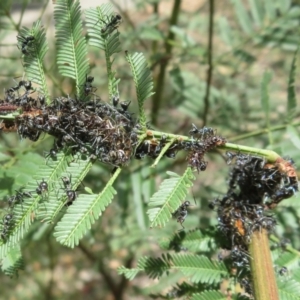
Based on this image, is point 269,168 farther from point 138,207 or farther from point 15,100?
point 138,207

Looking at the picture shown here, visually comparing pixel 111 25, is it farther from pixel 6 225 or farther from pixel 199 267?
pixel 199 267

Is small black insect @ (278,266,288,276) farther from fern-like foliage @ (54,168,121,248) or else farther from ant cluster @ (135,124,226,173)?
fern-like foliage @ (54,168,121,248)

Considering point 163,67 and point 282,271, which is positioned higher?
point 163,67

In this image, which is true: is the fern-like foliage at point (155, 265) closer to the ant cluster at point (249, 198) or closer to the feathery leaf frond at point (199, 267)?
the feathery leaf frond at point (199, 267)

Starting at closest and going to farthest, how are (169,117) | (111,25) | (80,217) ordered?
(80,217)
(111,25)
(169,117)

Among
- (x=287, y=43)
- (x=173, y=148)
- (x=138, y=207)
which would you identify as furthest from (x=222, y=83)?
(x=173, y=148)

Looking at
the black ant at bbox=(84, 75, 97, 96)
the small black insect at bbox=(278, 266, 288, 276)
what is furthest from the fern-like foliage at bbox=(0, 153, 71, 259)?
the small black insect at bbox=(278, 266, 288, 276)

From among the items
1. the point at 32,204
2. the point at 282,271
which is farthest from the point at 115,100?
the point at 282,271

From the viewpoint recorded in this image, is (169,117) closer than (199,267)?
No
